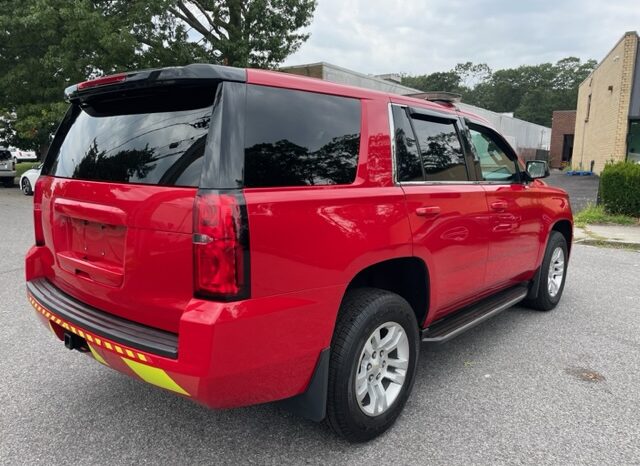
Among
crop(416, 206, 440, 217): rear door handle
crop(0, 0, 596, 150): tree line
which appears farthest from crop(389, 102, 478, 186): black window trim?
crop(0, 0, 596, 150): tree line

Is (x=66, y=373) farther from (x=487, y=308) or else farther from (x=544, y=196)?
(x=544, y=196)

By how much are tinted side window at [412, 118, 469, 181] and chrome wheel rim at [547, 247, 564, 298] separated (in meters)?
2.06

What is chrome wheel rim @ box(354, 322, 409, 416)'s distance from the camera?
2615 mm

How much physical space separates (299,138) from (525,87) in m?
107

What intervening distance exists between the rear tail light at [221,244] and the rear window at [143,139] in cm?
16

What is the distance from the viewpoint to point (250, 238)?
2008 mm

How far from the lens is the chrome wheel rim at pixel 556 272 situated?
4.90 m

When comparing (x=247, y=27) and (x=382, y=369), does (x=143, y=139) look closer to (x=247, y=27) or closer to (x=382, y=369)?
(x=382, y=369)

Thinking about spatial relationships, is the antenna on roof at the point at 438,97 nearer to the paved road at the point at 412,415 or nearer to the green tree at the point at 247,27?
the paved road at the point at 412,415

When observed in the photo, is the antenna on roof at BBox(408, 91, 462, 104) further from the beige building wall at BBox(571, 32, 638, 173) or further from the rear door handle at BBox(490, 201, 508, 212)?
the beige building wall at BBox(571, 32, 638, 173)

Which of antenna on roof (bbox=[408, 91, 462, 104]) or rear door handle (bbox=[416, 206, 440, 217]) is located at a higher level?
antenna on roof (bbox=[408, 91, 462, 104])

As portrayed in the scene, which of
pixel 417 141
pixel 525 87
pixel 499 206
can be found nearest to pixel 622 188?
pixel 499 206

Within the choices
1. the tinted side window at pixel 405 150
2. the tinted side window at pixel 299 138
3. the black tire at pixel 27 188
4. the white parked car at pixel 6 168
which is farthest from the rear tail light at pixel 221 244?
the white parked car at pixel 6 168

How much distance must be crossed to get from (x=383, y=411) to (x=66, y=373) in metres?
2.29
